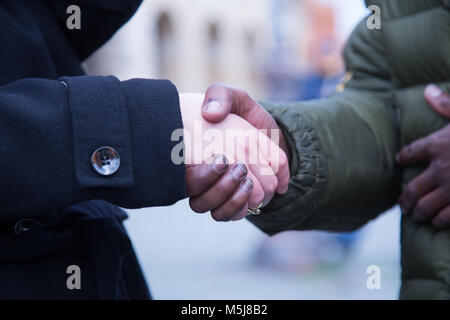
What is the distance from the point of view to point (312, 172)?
1537 millimetres

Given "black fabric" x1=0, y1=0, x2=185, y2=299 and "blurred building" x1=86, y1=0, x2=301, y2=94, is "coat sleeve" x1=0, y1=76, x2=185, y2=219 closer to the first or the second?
"black fabric" x1=0, y1=0, x2=185, y2=299

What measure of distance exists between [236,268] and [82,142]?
4189mm

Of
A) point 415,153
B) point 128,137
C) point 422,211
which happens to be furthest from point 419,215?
point 128,137

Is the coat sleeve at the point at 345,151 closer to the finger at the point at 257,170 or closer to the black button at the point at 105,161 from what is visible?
the finger at the point at 257,170

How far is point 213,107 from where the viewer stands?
49.0 inches

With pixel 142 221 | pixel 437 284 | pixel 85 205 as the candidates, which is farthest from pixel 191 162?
pixel 142 221

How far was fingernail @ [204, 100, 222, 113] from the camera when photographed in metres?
1.24

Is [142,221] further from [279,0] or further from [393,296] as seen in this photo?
[279,0]

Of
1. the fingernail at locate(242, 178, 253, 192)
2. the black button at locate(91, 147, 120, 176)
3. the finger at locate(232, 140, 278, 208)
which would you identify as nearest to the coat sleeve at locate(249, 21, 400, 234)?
the finger at locate(232, 140, 278, 208)

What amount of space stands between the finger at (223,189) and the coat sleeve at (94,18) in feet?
1.41

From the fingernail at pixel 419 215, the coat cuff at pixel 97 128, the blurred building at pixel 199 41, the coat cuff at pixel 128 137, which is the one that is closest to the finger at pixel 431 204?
the fingernail at pixel 419 215

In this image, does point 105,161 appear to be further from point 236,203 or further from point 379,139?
point 379,139

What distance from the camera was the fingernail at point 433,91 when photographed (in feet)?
5.15
